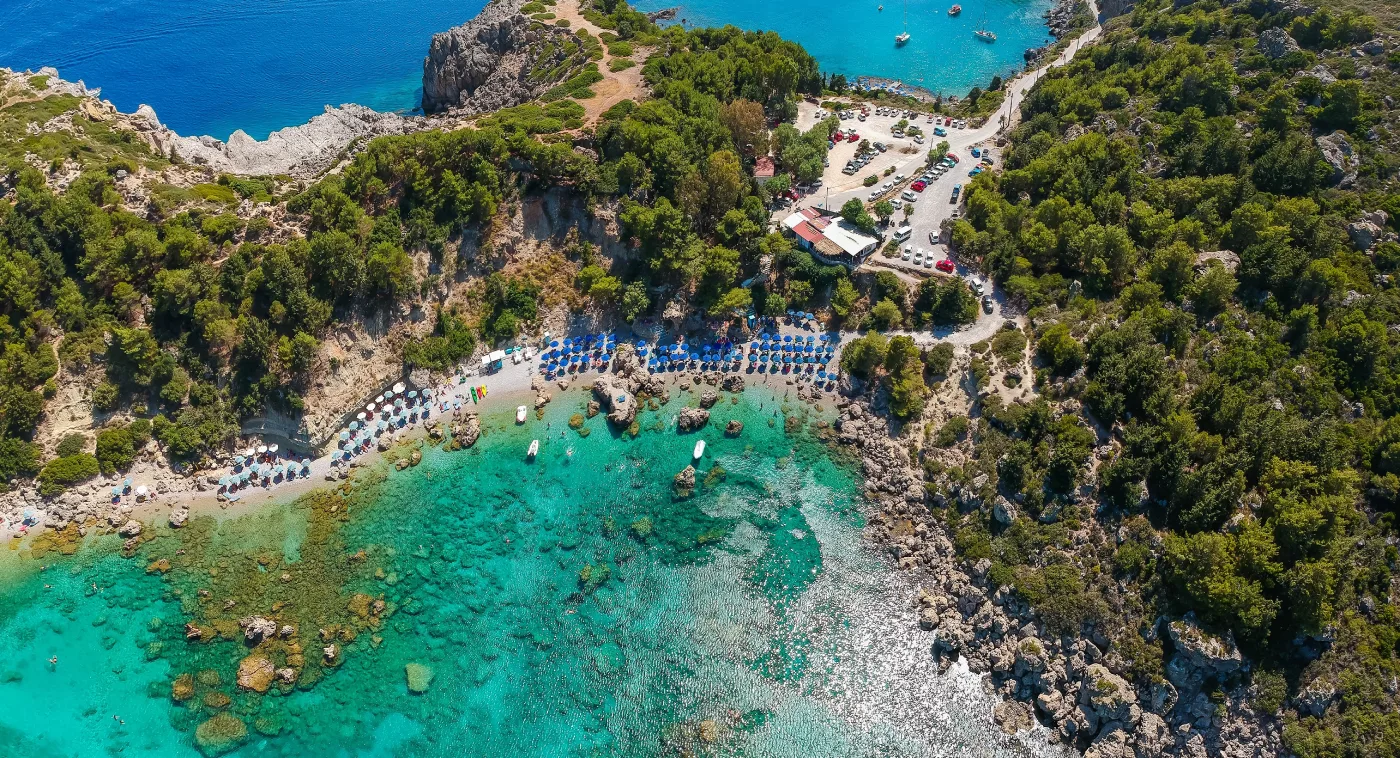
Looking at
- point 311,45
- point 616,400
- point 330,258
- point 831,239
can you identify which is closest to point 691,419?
point 616,400

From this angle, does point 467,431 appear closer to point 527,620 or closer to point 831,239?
point 527,620

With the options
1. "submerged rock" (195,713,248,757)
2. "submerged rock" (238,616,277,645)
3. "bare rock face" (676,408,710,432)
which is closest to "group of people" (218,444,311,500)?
"submerged rock" (238,616,277,645)

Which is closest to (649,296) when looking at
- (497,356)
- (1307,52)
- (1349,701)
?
(497,356)

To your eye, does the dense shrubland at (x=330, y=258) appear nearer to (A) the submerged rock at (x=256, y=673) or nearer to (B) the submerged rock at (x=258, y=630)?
(B) the submerged rock at (x=258, y=630)

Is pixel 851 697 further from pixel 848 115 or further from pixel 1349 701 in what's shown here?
pixel 848 115

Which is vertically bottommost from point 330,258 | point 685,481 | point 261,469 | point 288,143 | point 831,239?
point 685,481

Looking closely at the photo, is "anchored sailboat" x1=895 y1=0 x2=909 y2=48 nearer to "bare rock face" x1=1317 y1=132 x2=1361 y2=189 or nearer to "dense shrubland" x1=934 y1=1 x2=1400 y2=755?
"dense shrubland" x1=934 y1=1 x2=1400 y2=755

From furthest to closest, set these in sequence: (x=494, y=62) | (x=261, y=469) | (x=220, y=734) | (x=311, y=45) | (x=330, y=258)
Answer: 1. (x=311, y=45)
2. (x=494, y=62)
3. (x=330, y=258)
4. (x=261, y=469)
5. (x=220, y=734)

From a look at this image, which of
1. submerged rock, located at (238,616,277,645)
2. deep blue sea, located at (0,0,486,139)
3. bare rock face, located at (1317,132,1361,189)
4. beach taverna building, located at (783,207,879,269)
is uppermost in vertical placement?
deep blue sea, located at (0,0,486,139)
